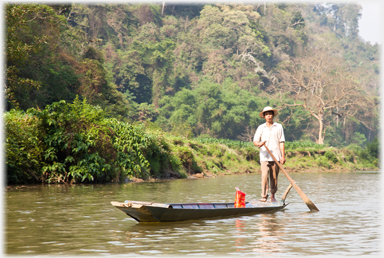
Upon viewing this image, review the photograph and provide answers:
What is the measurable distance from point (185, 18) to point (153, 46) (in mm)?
17410

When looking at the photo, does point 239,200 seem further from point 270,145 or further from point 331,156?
point 331,156

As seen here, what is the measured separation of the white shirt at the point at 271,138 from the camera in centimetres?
992

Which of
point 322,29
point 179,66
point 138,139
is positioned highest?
point 322,29

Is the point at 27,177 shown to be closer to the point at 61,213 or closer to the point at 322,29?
the point at 61,213

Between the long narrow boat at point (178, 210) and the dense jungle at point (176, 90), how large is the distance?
8.17m

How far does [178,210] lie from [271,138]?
313 centimetres

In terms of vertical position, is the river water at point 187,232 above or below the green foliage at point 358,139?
below

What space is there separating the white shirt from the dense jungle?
8.31 meters

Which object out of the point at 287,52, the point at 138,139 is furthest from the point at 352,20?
the point at 138,139

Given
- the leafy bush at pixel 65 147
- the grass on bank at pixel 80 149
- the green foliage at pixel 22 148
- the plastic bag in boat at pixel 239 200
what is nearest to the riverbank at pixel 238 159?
the grass on bank at pixel 80 149

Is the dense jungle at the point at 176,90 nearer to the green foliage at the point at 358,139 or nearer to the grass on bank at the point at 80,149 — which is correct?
the grass on bank at the point at 80,149

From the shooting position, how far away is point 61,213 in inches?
368

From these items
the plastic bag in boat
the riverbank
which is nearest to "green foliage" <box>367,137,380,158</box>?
the riverbank

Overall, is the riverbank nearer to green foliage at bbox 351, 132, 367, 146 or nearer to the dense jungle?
the dense jungle
